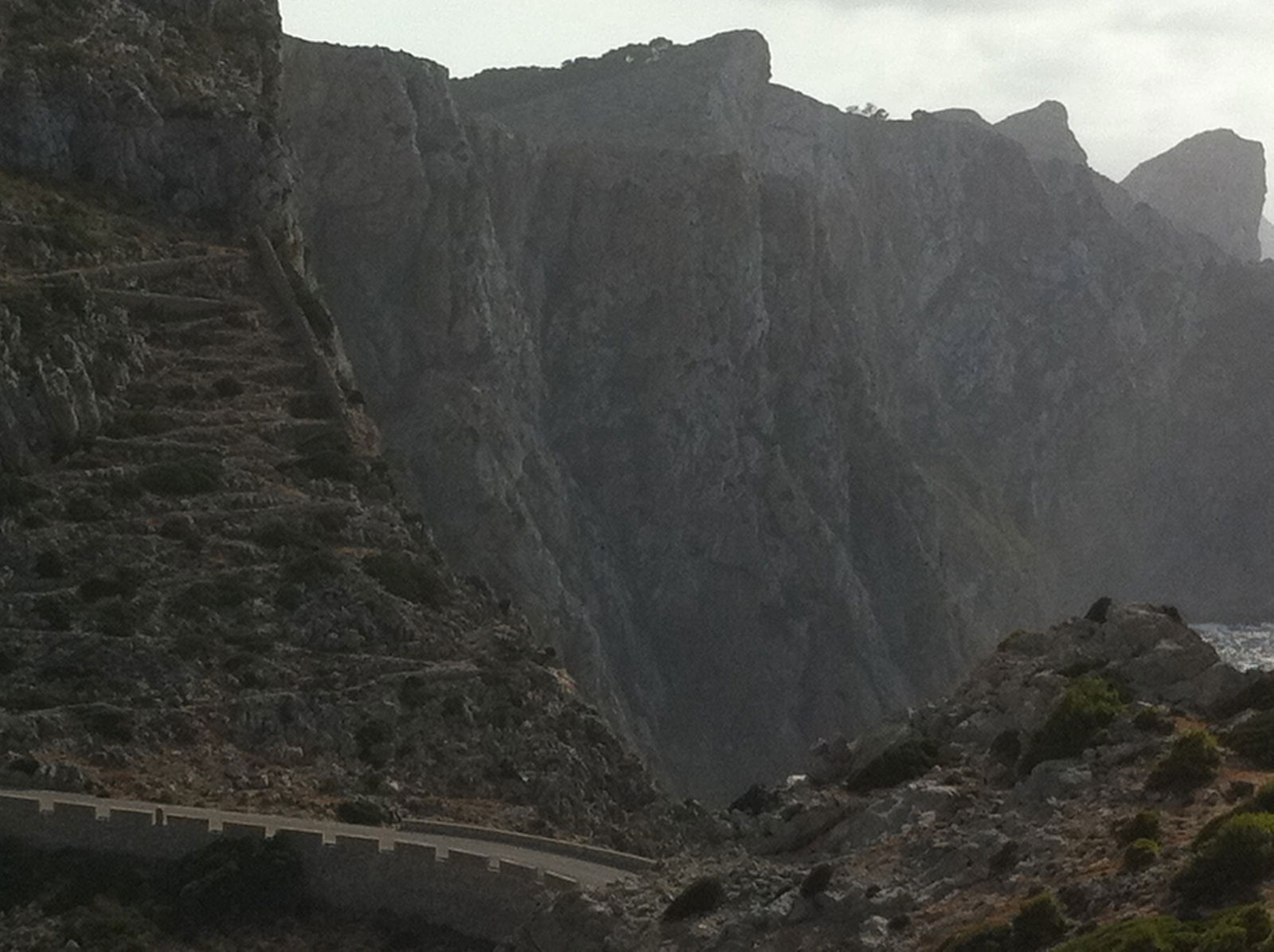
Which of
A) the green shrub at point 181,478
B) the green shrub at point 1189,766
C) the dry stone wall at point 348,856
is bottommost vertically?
the dry stone wall at point 348,856

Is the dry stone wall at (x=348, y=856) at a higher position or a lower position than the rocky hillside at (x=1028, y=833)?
lower

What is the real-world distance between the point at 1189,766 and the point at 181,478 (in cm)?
4384

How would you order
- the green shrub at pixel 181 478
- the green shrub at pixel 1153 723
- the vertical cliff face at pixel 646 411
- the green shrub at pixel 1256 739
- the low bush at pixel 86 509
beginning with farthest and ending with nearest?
the vertical cliff face at pixel 646 411 < the green shrub at pixel 181 478 < the low bush at pixel 86 509 < the green shrub at pixel 1153 723 < the green shrub at pixel 1256 739

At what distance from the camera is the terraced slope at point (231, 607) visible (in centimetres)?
6788

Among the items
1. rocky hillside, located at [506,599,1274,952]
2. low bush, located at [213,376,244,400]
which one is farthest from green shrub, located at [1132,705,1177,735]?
low bush, located at [213,376,244,400]

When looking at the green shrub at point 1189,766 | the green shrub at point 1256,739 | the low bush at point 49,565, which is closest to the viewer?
the green shrub at point 1189,766

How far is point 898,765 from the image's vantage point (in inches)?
2264

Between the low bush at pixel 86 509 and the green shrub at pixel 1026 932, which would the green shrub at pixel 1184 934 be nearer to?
the green shrub at pixel 1026 932

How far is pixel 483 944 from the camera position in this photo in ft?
180

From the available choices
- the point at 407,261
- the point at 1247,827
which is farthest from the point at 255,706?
the point at 407,261

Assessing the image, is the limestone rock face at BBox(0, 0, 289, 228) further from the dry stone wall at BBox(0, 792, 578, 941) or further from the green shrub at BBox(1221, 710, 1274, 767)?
the green shrub at BBox(1221, 710, 1274, 767)

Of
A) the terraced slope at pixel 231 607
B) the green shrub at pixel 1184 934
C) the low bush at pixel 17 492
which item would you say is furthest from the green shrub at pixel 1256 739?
the low bush at pixel 17 492

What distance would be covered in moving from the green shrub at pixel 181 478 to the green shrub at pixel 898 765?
31.1 m

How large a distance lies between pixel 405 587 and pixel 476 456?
62.9m
